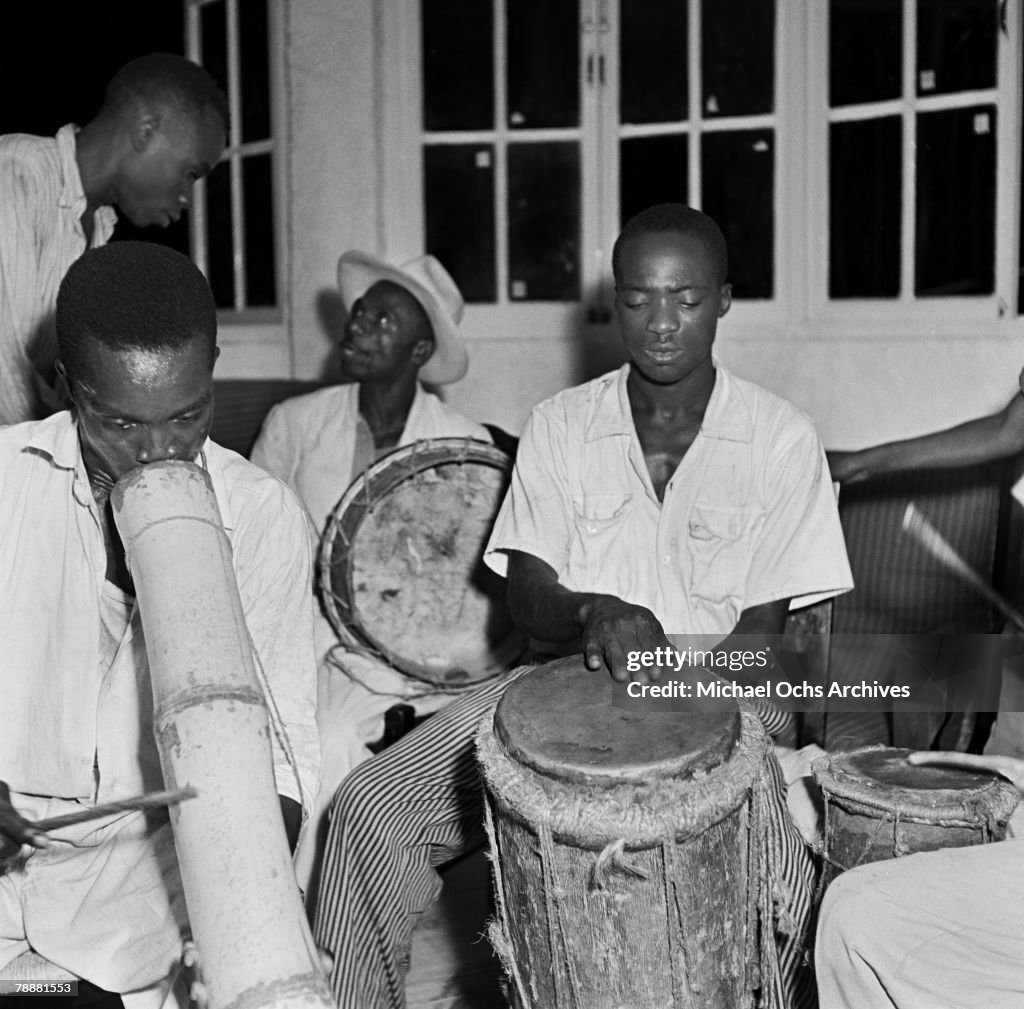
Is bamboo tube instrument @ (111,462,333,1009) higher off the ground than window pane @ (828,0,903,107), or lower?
lower

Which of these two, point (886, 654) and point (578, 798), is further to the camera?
point (886, 654)

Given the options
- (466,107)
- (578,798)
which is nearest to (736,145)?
(466,107)

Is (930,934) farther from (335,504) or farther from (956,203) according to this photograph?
(956,203)

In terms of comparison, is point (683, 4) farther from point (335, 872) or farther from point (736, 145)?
point (335, 872)

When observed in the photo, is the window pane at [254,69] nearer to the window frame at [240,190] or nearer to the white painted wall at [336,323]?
the window frame at [240,190]

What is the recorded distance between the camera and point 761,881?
95.9 inches

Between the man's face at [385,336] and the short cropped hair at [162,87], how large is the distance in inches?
38.4

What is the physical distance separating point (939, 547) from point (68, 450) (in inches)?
103

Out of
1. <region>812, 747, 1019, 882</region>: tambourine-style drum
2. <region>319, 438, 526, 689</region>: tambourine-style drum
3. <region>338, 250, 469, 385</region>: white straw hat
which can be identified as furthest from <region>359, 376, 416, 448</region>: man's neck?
<region>812, 747, 1019, 882</region>: tambourine-style drum

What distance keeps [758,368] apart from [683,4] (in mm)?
1507

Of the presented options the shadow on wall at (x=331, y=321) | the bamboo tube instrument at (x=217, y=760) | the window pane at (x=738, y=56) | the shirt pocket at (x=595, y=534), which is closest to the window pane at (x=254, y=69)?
the shadow on wall at (x=331, y=321)

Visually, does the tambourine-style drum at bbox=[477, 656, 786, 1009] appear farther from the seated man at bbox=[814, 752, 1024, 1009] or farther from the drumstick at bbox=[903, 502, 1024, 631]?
the drumstick at bbox=[903, 502, 1024, 631]

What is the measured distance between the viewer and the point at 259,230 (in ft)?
21.1

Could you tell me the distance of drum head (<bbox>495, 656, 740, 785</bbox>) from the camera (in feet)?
7.22
